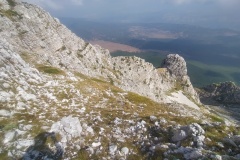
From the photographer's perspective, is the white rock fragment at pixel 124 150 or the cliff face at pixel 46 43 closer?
the white rock fragment at pixel 124 150

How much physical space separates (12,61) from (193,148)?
27.8 m

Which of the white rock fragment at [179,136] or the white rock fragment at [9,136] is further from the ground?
the white rock fragment at [179,136]

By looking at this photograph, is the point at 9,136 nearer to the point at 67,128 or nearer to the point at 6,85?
the point at 67,128

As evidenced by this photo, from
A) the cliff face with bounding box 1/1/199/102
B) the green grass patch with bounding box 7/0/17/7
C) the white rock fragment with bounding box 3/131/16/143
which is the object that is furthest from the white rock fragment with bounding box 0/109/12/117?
the green grass patch with bounding box 7/0/17/7

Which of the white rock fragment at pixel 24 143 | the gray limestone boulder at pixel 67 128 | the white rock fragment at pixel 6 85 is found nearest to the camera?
the white rock fragment at pixel 24 143

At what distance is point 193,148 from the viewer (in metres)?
19.3

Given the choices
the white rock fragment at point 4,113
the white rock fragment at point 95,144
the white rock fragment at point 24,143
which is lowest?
the white rock fragment at point 24,143

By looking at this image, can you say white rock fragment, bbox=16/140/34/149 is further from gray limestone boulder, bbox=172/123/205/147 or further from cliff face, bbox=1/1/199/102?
cliff face, bbox=1/1/199/102

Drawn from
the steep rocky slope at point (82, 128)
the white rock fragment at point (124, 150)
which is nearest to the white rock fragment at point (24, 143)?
the steep rocky slope at point (82, 128)

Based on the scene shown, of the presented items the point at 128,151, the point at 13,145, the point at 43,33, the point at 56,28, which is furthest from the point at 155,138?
the point at 56,28

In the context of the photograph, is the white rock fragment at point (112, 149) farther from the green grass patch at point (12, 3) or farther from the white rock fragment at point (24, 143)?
the green grass patch at point (12, 3)

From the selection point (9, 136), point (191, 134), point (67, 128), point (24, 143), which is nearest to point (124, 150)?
point (191, 134)

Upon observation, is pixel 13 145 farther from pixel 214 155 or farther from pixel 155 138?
pixel 214 155

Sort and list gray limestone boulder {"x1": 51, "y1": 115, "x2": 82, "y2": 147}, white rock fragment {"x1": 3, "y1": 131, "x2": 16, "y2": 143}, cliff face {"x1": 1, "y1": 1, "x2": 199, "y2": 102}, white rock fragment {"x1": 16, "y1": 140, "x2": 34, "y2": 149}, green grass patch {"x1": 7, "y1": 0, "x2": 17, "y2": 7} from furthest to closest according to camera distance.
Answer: green grass patch {"x1": 7, "y1": 0, "x2": 17, "y2": 7} < cliff face {"x1": 1, "y1": 1, "x2": 199, "y2": 102} < gray limestone boulder {"x1": 51, "y1": 115, "x2": 82, "y2": 147} < white rock fragment {"x1": 3, "y1": 131, "x2": 16, "y2": 143} < white rock fragment {"x1": 16, "y1": 140, "x2": 34, "y2": 149}
